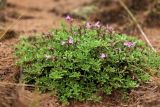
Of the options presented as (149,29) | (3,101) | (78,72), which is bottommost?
(3,101)

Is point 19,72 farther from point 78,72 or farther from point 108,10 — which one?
point 108,10

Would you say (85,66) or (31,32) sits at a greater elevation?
(31,32)

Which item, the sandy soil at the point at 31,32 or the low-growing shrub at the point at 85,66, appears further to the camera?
the low-growing shrub at the point at 85,66

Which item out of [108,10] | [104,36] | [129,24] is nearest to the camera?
[104,36]

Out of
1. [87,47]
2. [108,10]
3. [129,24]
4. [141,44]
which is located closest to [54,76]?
[87,47]

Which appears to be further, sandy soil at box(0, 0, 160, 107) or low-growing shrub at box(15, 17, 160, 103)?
low-growing shrub at box(15, 17, 160, 103)

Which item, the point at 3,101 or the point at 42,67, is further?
the point at 42,67

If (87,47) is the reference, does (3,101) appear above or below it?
below

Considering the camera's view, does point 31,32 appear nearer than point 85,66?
No
